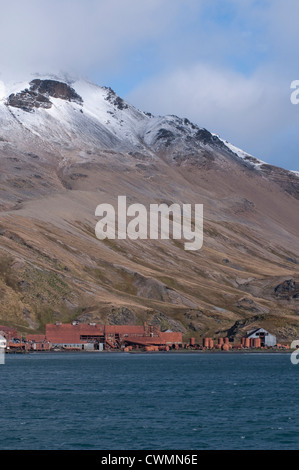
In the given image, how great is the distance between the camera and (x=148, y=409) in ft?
302

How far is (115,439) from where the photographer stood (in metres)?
72.6

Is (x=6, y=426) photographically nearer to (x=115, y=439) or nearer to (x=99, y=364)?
(x=115, y=439)

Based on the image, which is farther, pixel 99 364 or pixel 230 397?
pixel 99 364

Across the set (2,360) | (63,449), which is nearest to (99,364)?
(2,360)

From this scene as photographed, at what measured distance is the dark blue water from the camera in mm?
72000

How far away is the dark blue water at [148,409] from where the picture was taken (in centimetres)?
7200

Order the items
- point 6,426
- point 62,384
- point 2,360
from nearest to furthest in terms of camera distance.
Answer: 1. point 6,426
2. point 62,384
3. point 2,360

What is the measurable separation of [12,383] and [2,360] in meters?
70.8

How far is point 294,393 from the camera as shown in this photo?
369 feet
